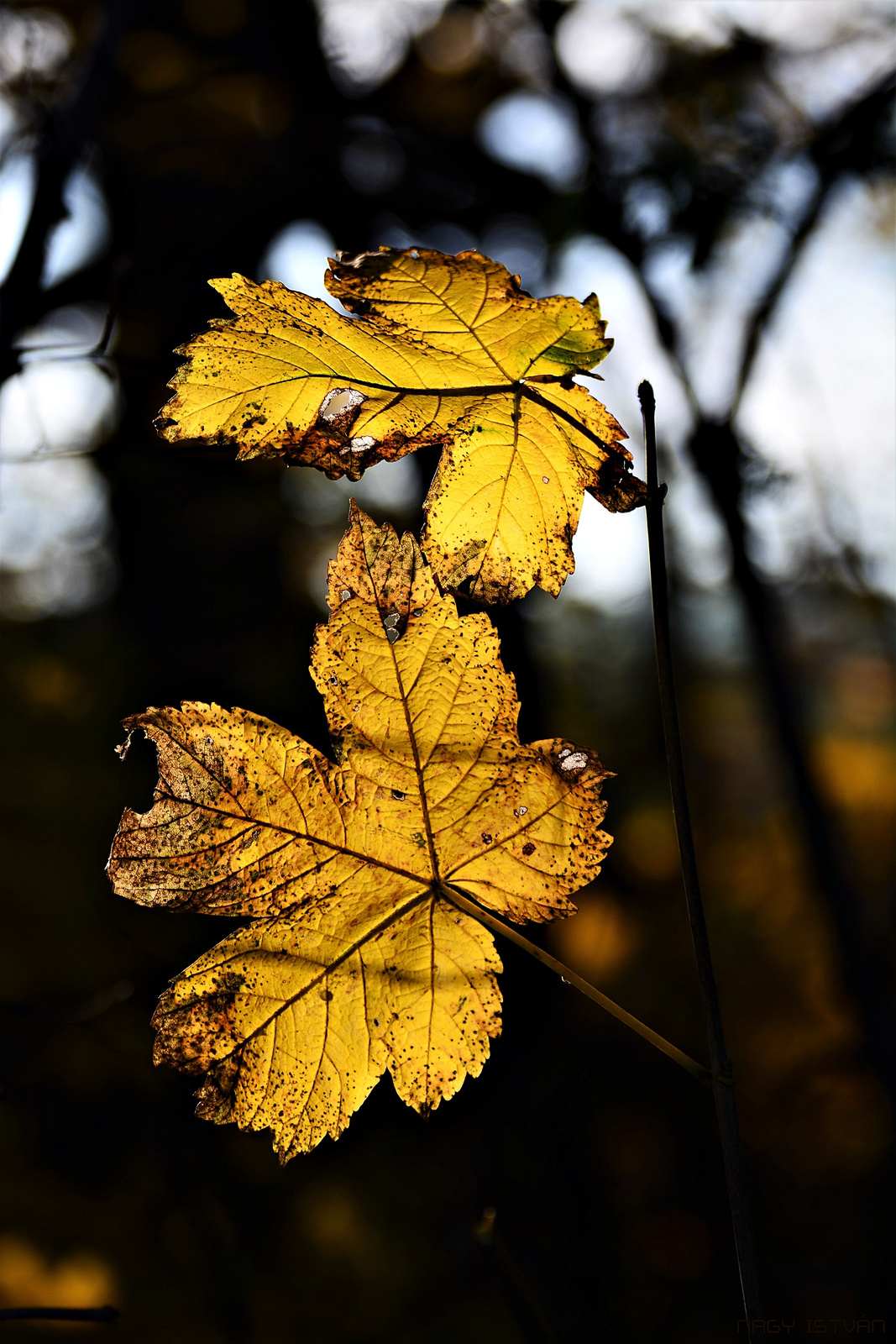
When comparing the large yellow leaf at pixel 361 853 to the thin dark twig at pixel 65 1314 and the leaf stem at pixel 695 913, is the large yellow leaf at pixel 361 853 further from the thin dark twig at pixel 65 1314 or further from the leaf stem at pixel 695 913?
the thin dark twig at pixel 65 1314

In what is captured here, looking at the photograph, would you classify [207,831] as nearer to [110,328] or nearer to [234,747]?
[234,747]

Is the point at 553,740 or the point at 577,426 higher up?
the point at 577,426

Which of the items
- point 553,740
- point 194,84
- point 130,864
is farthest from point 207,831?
point 194,84

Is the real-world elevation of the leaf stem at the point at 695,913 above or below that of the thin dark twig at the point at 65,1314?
above

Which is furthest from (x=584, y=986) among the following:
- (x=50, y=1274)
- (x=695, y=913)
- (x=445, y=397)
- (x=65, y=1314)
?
(x=50, y=1274)

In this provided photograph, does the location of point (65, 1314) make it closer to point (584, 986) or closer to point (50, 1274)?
point (584, 986)

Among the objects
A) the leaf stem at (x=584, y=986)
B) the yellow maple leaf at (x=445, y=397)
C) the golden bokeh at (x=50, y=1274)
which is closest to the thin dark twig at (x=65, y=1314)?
the leaf stem at (x=584, y=986)
